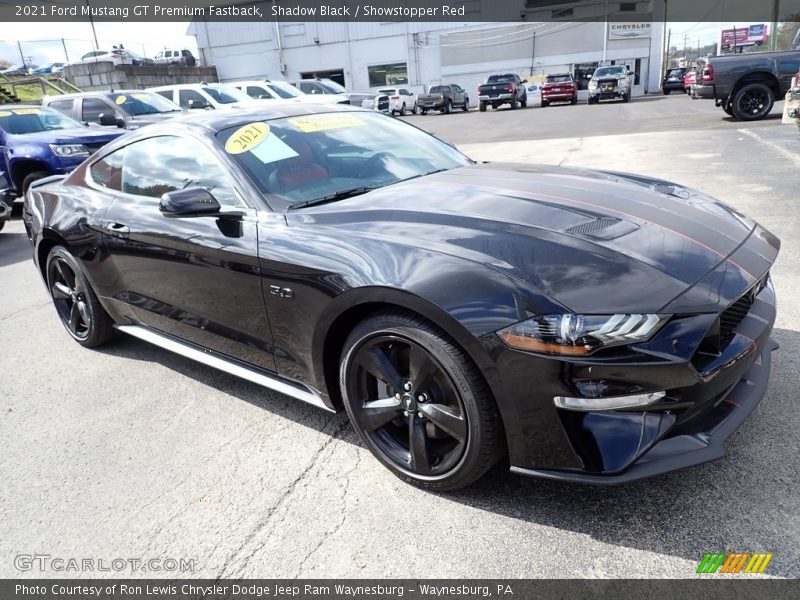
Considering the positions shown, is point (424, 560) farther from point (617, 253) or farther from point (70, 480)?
point (70, 480)

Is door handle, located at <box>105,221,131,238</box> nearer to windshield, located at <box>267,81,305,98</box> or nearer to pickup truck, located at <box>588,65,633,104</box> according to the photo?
windshield, located at <box>267,81,305,98</box>

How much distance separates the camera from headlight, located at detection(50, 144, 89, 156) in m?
9.26

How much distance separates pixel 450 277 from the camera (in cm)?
214

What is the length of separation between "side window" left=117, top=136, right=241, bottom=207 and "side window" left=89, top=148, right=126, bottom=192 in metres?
0.06

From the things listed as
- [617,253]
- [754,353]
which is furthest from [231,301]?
[754,353]

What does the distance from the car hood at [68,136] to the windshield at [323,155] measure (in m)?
7.67

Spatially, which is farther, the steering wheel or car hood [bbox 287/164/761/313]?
the steering wheel

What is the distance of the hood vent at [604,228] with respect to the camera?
227cm

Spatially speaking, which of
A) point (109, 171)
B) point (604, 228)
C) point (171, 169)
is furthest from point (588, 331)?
point (109, 171)

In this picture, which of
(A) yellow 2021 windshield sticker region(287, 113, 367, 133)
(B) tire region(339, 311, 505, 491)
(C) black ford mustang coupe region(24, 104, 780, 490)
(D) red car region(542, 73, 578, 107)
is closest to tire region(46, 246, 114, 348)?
(C) black ford mustang coupe region(24, 104, 780, 490)

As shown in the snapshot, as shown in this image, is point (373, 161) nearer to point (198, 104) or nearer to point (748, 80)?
point (748, 80)

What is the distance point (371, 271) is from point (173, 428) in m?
1.59

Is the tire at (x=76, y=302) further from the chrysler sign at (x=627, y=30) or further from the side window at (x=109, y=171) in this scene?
the chrysler sign at (x=627, y=30)

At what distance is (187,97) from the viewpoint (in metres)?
16.4
